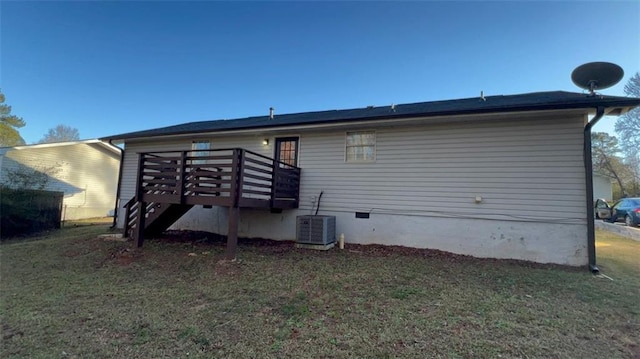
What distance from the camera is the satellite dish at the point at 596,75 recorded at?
6.09m

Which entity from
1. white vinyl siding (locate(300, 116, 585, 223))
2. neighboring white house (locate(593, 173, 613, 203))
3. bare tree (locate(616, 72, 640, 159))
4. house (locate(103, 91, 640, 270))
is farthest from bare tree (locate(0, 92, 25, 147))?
bare tree (locate(616, 72, 640, 159))

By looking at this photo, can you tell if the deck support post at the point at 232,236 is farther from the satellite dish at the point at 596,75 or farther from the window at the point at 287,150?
the satellite dish at the point at 596,75

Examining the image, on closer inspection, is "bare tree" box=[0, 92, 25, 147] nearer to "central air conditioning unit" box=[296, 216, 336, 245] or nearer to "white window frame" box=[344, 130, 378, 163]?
"central air conditioning unit" box=[296, 216, 336, 245]

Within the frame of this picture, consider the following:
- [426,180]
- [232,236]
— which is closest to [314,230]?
[232,236]

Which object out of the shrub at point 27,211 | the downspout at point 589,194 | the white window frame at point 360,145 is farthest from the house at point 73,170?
the downspout at point 589,194

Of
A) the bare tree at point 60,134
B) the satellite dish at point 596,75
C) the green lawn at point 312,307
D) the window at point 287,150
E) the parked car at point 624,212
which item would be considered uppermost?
the bare tree at point 60,134

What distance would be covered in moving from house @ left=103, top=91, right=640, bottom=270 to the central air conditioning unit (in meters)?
0.73

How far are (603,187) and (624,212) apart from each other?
58.9 ft

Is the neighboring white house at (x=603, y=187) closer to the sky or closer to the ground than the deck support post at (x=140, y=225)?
closer to the sky

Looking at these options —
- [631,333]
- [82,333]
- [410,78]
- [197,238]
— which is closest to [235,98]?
[410,78]

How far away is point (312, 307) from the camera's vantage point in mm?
3832

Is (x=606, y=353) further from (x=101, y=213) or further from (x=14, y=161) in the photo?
(x=101, y=213)

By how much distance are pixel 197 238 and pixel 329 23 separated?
9186 mm

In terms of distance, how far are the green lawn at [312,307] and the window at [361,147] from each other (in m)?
2.66
